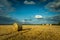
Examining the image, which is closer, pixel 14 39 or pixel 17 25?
pixel 14 39

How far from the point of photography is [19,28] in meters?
8.93

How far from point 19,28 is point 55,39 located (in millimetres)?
3821

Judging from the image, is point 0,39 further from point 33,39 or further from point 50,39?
point 50,39

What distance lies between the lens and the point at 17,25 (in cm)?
886

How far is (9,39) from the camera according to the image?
526 cm

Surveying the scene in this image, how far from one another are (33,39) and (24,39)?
0.35 metres

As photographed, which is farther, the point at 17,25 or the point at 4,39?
the point at 17,25

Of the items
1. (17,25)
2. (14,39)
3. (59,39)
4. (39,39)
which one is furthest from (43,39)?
(17,25)

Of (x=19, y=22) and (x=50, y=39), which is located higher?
(x=19, y=22)

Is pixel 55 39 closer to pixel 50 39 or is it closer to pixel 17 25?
pixel 50 39

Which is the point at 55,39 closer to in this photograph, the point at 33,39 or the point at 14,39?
the point at 33,39

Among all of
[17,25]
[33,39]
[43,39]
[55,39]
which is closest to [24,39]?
[33,39]

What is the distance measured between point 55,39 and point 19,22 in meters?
4.15

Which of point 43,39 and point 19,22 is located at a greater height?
point 19,22
